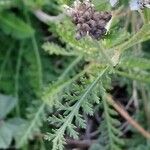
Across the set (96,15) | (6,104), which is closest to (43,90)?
(6,104)

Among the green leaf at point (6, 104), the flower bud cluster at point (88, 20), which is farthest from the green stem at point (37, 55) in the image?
the flower bud cluster at point (88, 20)

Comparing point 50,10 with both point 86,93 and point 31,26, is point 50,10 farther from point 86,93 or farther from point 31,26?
point 86,93

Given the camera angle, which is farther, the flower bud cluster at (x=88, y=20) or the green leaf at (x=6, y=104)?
the green leaf at (x=6, y=104)

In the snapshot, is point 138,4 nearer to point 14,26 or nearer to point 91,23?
point 91,23

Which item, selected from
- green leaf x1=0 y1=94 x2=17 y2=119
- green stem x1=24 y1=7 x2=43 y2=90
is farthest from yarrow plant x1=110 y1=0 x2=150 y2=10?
green leaf x1=0 y1=94 x2=17 y2=119

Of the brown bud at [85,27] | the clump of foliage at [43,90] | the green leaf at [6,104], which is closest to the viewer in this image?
the brown bud at [85,27]

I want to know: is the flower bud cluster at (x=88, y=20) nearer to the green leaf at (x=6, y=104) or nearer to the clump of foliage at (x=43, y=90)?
the clump of foliage at (x=43, y=90)

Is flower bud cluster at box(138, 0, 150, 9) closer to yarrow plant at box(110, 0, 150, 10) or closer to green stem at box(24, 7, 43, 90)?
yarrow plant at box(110, 0, 150, 10)
